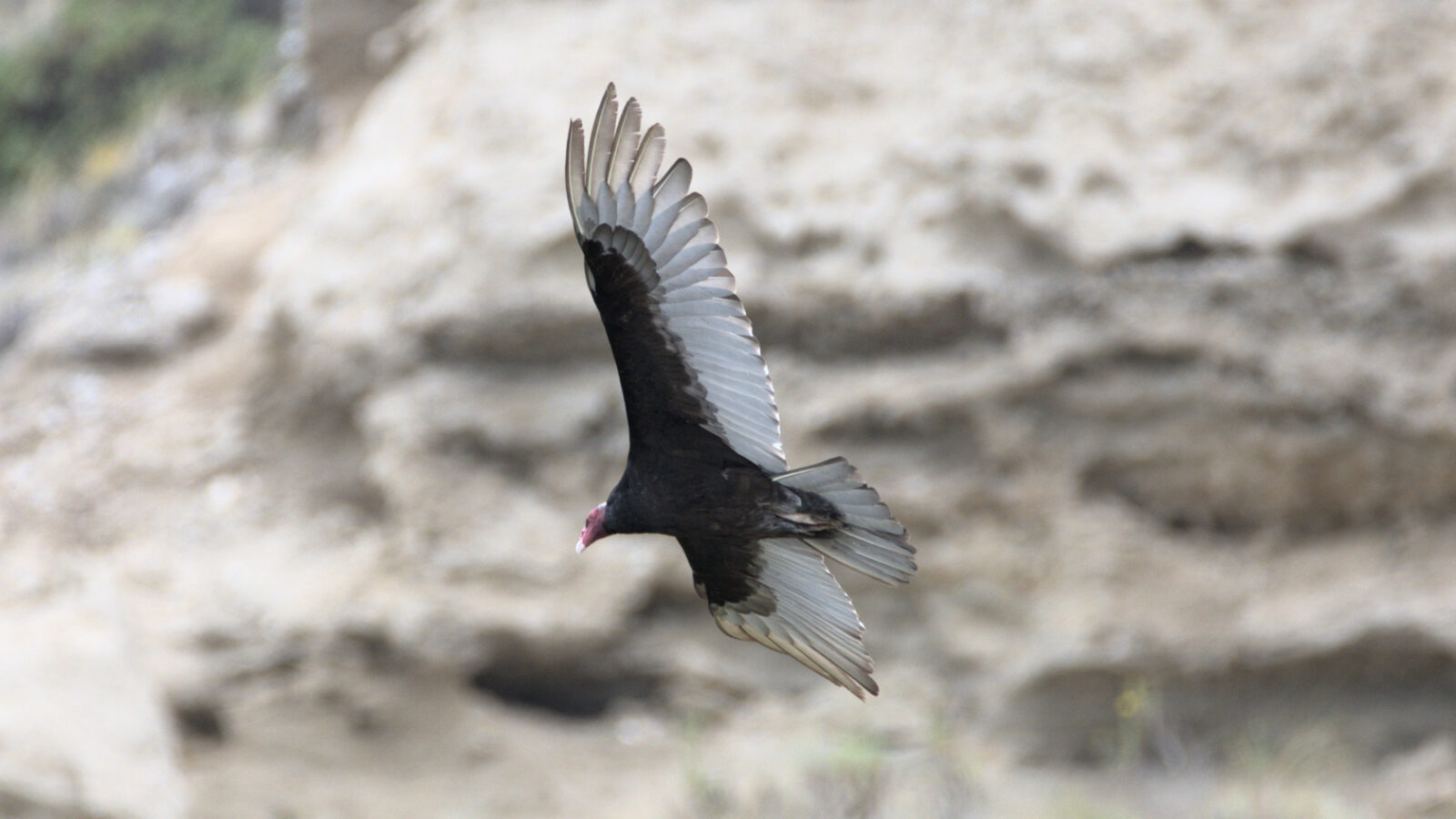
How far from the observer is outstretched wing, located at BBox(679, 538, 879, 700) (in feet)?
9.21

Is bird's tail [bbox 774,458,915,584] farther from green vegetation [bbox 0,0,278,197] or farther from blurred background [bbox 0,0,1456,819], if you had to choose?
green vegetation [bbox 0,0,278,197]

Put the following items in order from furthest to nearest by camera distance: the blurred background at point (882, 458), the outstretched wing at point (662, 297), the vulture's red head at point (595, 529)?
the blurred background at point (882, 458) → the vulture's red head at point (595, 529) → the outstretched wing at point (662, 297)

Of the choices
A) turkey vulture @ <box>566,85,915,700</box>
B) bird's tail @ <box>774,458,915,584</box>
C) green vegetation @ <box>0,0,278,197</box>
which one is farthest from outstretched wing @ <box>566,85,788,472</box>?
green vegetation @ <box>0,0,278,197</box>

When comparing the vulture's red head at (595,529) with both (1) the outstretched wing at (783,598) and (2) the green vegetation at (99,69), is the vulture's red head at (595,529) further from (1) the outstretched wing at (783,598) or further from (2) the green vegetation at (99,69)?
(2) the green vegetation at (99,69)

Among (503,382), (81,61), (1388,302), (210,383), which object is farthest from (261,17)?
(1388,302)

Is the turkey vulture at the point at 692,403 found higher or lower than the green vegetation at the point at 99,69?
lower

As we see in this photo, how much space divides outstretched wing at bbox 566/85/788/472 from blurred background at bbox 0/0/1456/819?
2095 millimetres

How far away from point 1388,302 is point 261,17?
9.39 metres

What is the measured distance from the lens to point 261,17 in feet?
37.3

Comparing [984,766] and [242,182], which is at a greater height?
[242,182]

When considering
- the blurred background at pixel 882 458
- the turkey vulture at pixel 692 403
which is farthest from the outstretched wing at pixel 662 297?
the blurred background at pixel 882 458

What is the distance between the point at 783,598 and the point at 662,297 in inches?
27.8

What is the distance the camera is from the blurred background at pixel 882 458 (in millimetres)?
4727

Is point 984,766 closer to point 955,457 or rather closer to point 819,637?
point 955,457
